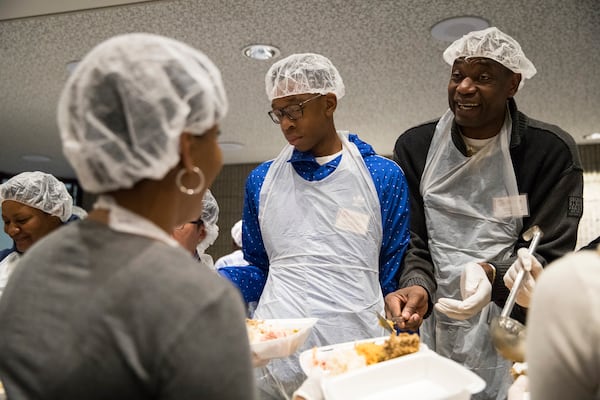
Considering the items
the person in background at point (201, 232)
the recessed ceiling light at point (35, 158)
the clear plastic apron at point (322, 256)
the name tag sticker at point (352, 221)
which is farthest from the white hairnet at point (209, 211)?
the recessed ceiling light at point (35, 158)

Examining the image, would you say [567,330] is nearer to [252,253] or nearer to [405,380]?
[405,380]

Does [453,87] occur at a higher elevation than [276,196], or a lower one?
higher

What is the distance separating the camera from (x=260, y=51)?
3264 millimetres

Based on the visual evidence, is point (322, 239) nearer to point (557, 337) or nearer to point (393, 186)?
point (393, 186)

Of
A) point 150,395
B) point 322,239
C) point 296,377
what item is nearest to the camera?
point 150,395

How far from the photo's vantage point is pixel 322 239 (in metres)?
1.77

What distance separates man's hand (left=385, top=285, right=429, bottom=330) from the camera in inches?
62.4

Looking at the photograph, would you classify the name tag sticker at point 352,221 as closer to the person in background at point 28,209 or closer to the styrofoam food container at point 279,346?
the styrofoam food container at point 279,346

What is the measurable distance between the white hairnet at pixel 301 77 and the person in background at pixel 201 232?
62 centimetres

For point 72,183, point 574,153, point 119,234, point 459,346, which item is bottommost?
point 72,183

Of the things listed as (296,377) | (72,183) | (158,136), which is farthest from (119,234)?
(72,183)

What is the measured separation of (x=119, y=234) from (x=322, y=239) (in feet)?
3.40

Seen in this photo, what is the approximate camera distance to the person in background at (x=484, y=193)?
1788 millimetres

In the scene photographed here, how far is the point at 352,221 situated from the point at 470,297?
0.42 meters
